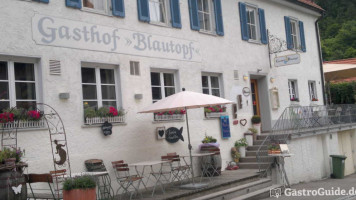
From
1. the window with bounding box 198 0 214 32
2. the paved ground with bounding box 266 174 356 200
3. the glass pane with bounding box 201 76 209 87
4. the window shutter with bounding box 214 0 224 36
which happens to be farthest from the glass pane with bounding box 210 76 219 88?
the paved ground with bounding box 266 174 356 200

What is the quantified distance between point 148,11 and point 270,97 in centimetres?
623

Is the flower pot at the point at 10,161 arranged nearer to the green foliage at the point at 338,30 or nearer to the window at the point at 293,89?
the window at the point at 293,89

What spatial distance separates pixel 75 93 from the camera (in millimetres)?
9359

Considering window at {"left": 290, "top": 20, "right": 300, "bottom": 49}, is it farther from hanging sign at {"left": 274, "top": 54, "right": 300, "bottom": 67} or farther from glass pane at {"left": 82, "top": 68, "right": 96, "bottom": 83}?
glass pane at {"left": 82, "top": 68, "right": 96, "bottom": 83}

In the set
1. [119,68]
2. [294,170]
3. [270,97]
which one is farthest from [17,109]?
[270,97]

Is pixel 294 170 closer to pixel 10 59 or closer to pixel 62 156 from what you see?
pixel 62 156

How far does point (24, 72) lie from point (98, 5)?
8.54 feet

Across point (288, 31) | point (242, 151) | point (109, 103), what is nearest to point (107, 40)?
point (109, 103)

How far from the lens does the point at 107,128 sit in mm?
9719

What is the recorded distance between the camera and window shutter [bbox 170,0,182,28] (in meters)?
12.0

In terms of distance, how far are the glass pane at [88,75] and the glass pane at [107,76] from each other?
0.25 meters

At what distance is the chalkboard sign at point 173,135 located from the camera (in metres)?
11.2

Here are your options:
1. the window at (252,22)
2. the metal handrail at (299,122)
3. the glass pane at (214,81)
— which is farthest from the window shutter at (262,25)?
the glass pane at (214,81)

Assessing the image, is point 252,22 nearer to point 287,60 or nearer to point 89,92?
point 287,60
